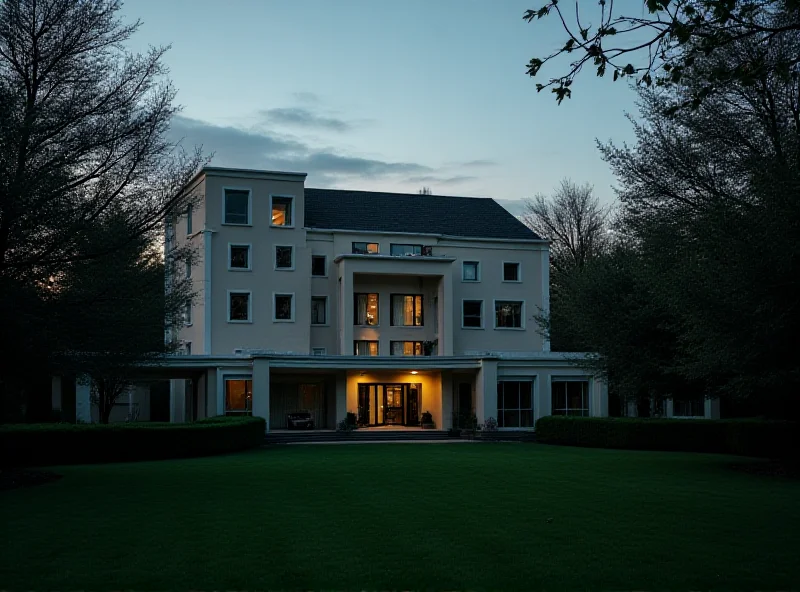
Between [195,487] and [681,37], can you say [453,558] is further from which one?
[195,487]

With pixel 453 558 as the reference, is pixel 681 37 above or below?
above

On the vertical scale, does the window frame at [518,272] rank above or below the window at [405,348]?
above

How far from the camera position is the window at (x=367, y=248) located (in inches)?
1724

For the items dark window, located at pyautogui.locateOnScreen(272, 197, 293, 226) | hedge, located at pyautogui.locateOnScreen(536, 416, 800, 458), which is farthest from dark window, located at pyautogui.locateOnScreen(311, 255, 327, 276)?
hedge, located at pyautogui.locateOnScreen(536, 416, 800, 458)

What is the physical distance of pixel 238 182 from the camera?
4150cm

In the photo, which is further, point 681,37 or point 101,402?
point 101,402

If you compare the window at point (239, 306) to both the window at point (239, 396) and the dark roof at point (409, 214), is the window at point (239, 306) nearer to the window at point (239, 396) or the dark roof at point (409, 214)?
the window at point (239, 396)

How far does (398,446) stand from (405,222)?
54.7ft

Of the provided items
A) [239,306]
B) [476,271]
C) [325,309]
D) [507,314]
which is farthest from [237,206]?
[507,314]

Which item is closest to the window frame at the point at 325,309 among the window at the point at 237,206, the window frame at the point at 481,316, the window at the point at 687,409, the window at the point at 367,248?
the window at the point at 367,248

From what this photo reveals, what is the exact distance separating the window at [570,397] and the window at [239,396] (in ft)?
47.3

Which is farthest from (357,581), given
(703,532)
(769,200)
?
(769,200)

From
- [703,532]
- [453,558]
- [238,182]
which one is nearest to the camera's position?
[453,558]

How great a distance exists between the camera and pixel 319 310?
43500mm
